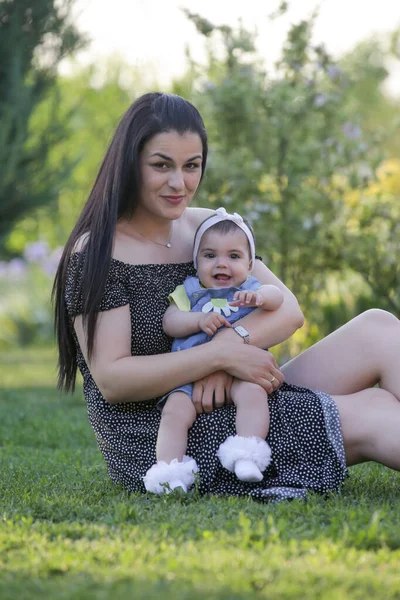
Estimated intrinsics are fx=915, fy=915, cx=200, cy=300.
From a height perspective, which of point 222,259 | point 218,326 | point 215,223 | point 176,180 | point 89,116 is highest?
point 89,116

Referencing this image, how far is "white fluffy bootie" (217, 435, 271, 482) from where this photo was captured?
2.94 m

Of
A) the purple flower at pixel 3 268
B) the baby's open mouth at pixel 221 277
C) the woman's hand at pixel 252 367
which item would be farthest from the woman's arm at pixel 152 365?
the purple flower at pixel 3 268

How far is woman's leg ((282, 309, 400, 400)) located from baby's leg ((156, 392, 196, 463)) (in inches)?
20.5

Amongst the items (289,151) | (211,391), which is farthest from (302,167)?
(211,391)

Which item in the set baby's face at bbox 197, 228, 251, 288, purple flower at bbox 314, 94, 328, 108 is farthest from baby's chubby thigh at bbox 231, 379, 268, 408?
purple flower at bbox 314, 94, 328, 108

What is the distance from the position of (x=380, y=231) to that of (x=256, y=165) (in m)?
1.28

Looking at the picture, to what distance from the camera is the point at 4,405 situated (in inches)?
253

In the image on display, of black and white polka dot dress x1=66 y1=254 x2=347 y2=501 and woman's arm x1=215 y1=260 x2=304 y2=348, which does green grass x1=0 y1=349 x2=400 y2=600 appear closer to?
black and white polka dot dress x1=66 y1=254 x2=347 y2=501

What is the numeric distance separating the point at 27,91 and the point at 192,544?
306 inches

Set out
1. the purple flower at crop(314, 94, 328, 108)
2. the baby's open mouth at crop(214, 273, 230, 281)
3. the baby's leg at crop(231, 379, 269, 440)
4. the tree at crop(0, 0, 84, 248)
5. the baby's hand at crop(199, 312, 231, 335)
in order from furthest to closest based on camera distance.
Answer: the tree at crop(0, 0, 84, 248)
the purple flower at crop(314, 94, 328, 108)
the baby's open mouth at crop(214, 273, 230, 281)
the baby's hand at crop(199, 312, 231, 335)
the baby's leg at crop(231, 379, 269, 440)

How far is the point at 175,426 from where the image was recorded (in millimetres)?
3064

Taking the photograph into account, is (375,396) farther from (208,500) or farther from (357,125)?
(357,125)

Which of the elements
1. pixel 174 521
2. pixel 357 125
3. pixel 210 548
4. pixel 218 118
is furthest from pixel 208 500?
pixel 357 125

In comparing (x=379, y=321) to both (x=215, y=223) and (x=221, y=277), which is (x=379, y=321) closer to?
(x=221, y=277)
